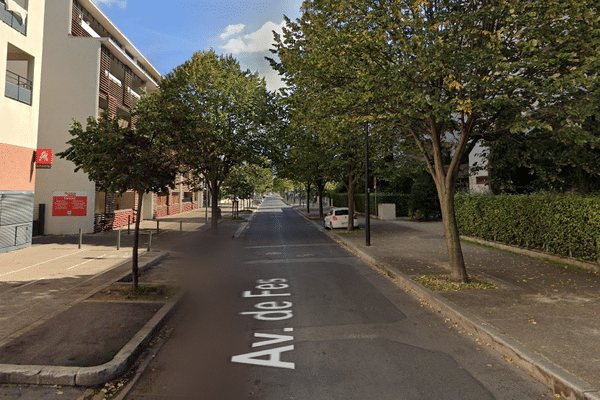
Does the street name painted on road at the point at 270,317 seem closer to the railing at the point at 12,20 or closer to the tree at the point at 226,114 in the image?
the tree at the point at 226,114

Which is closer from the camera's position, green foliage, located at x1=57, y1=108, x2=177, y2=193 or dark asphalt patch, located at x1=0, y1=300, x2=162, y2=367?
dark asphalt patch, located at x1=0, y1=300, x2=162, y2=367

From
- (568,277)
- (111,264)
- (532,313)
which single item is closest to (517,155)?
(568,277)

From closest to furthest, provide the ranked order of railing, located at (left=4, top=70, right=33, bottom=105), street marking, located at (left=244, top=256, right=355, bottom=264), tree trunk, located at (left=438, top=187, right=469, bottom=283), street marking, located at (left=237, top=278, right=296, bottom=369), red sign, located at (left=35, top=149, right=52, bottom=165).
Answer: street marking, located at (left=237, top=278, right=296, bottom=369)
tree trunk, located at (left=438, top=187, right=469, bottom=283)
street marking, located at (left=244, top=256, right=355, bottom=264)
railing, located at (left=4, top=70, right=33, bottom=105)
red sign, located at (left=35, top=149, right=52, bottom=165)

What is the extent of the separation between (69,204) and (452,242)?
18.7 meters

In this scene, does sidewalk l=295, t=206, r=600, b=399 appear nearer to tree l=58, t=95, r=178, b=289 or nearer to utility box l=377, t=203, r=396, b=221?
tree l=58, t=95, r=178, b=289

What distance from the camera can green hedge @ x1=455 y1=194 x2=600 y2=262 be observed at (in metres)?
9.37

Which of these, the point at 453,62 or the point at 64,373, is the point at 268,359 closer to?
the point at 64,373

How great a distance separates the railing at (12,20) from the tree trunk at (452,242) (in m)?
16.4

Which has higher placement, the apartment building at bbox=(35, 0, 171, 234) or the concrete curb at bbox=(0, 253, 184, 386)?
the apartment building at bbox=(35, 0, 171, 234)

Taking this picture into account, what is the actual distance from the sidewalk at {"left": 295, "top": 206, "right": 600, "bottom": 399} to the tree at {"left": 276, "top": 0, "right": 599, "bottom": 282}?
1409 millimetres

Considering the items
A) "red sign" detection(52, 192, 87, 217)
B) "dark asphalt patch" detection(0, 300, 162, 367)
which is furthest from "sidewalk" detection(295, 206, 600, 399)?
"red sign" detection(52, 192, 87, 217)

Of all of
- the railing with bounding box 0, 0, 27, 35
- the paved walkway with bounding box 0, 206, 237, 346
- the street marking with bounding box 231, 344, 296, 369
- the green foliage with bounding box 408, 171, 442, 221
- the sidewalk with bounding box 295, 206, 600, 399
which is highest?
the railing with bounding box 0, 0, 27, 35

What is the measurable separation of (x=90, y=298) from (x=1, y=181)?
9.05 metres

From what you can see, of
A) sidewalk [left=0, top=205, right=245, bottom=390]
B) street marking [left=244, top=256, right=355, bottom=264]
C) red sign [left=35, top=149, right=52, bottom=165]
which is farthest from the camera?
red sign [left=35, top=149, right=52, bottom=165]
